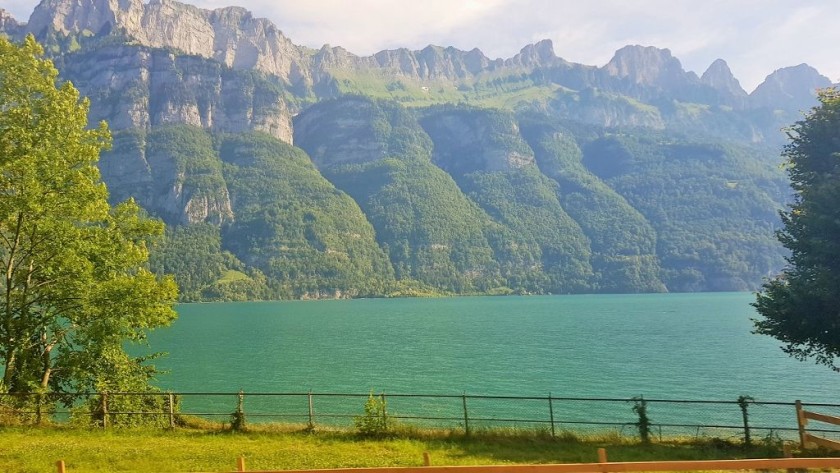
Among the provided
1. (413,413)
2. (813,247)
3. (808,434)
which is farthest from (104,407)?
(813,247)

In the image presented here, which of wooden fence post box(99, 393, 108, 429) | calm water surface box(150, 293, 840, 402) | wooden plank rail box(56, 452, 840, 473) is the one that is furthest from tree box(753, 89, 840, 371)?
calm water surface box(150, 293, 840, 402)

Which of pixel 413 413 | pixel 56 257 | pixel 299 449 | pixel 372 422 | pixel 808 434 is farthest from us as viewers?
pixel 413 413

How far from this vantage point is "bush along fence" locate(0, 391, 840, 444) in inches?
842

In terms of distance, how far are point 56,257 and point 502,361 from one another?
180ft

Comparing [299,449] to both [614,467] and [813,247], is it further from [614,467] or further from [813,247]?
[813,247]

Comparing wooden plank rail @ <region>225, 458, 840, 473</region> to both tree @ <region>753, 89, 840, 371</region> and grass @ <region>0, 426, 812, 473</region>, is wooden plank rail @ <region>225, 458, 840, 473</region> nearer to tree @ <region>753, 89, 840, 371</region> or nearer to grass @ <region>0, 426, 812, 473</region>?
grass @ <region>0, 426, 812, 473</region>

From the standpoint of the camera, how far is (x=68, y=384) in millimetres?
24094

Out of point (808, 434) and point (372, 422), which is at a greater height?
point (372, 422)

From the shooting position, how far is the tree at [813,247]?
2144 centimetres

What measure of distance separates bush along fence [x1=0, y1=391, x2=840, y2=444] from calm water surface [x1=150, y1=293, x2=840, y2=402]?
6.47m

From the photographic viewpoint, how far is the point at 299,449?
17.9 m

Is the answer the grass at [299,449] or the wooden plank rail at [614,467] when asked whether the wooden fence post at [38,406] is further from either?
the wooden plank rail at [614,467]

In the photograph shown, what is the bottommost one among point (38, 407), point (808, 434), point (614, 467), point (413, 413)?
point (413, 413)

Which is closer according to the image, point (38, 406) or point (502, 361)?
point (38, 406)
